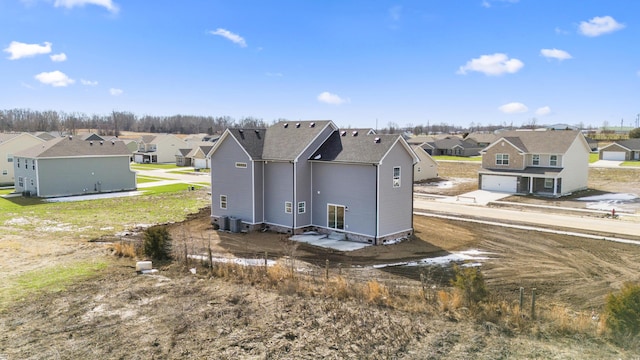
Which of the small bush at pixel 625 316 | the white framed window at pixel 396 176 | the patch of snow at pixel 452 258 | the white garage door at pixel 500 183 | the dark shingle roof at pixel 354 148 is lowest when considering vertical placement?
the patch of snow at pixel 452 258

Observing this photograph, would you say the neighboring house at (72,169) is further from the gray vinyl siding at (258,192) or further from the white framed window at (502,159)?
the white framed window at (502,159)

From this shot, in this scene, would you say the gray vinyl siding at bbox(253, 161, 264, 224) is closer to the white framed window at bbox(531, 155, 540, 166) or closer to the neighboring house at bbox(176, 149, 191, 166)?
the white framed window at bbox(531, 155, 540, 166)

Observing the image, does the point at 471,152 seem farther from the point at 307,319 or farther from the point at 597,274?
the point at 307,319

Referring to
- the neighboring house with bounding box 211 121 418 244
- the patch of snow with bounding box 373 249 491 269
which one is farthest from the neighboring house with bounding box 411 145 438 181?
the patch of snow with bounding box 373 249 491 269

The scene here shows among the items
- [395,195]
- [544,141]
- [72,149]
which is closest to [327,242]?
[395,195]

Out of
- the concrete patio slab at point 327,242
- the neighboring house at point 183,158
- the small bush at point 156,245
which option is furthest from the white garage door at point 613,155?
the small bush at point 156,245

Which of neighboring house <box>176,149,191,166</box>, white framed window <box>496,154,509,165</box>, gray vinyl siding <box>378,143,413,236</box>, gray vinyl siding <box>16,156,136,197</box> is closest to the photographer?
gray vinyl siding <box>378,143,413,236</box>

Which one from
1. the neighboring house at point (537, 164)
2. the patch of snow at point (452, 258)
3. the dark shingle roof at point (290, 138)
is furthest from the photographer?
the neighboring house at point (537, 164)
